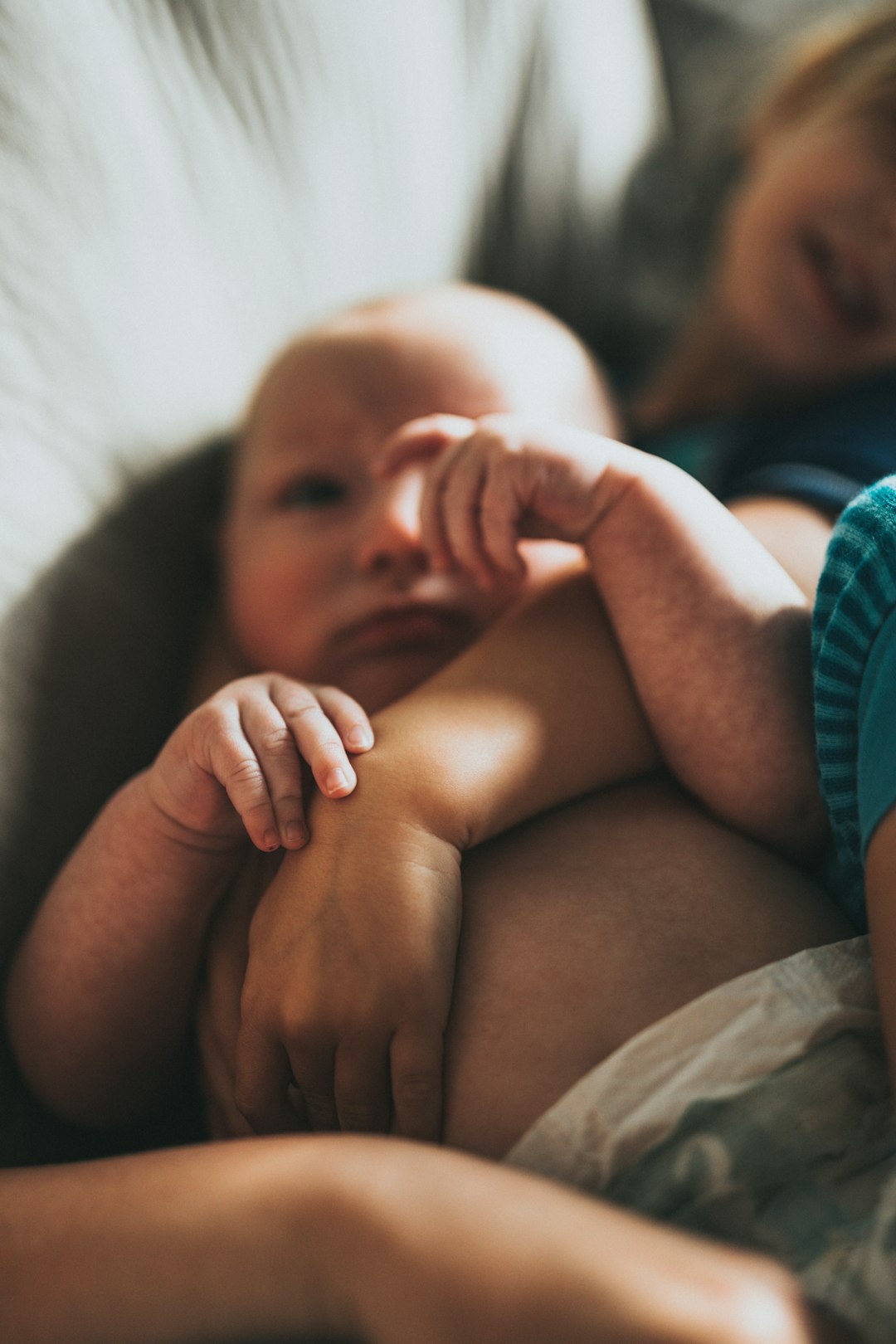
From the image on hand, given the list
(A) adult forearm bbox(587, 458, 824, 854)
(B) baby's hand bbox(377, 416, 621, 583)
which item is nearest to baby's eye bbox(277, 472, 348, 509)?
(B) baby's hand bbox(377, 416, 621, 583)

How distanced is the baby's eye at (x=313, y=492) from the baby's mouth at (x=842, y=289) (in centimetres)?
55

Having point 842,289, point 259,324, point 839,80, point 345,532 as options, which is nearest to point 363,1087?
point 345,532

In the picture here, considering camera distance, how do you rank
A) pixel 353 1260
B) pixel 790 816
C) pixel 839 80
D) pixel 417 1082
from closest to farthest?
pixel 353 1260 → pixel 417 1082 → pixel 790 816 → pixel 839 80

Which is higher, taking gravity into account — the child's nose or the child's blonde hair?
the child's blonde hair

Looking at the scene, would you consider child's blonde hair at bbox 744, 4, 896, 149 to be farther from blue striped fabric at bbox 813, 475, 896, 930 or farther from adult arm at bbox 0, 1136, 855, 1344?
adult arm at bbox 0, 1136, 855, 1344

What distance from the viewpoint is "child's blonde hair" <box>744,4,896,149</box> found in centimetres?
103

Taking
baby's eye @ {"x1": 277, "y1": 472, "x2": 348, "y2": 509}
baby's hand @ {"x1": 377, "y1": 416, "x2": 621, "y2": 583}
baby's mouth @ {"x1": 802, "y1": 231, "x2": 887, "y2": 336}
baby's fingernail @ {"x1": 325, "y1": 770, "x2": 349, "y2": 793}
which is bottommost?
baby's mouth @ {"x1": 802, "y1": 231, "x2": 887, "y2": 336}

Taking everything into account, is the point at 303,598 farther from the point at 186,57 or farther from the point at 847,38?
the point at 847,38

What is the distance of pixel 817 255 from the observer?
1.06m

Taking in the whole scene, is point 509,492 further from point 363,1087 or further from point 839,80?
point 839,80

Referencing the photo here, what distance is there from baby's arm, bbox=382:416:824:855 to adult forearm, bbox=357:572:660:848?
0.02 metres

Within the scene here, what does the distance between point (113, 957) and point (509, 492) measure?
35cm

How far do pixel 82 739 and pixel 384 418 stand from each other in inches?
13.2

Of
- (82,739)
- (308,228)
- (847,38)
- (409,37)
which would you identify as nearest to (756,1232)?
(82,739)
